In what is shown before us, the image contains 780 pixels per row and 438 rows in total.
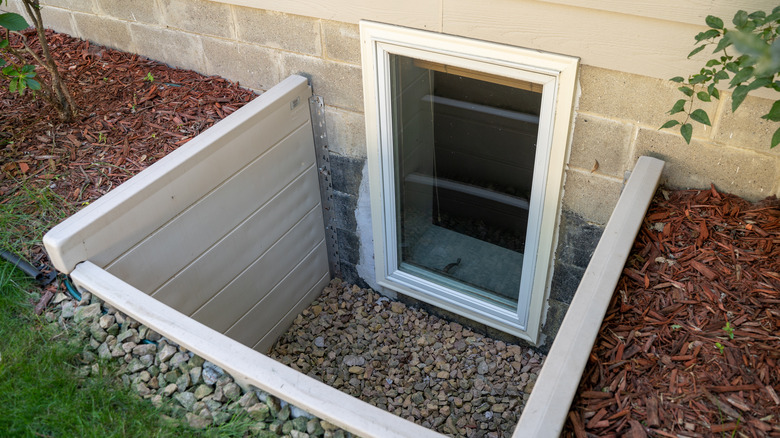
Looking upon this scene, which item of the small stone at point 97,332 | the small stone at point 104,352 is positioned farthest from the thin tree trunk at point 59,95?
the small stone at point 104,352

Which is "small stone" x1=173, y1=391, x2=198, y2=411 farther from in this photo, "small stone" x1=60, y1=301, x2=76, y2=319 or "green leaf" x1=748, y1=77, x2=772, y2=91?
"green leaf" x1=748, y1=77, x2=772, y2=91

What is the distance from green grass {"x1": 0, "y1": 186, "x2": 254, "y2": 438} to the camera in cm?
209

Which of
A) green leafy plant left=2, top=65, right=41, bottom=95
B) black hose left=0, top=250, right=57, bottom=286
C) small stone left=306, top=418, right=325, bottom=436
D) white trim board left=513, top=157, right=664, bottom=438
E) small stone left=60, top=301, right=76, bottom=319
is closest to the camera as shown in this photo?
white trim board left=513, top=157, right=664, bottom=438

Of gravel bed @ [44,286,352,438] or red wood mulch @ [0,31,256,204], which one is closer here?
gravel bed @ [44,286,352,438]

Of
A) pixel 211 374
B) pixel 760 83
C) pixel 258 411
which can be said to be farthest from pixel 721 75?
pixel 211 374

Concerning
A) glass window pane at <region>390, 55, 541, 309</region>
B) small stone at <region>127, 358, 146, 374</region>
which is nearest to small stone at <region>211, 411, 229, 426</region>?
small stone at <region>127, 358, 146, 374</region>

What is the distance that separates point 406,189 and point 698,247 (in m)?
1.78

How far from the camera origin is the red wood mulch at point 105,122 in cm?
321

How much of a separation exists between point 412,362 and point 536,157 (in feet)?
4.94

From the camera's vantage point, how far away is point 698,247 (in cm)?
239

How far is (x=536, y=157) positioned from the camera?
3.03 metres

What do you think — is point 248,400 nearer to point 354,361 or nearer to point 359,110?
point 354,361

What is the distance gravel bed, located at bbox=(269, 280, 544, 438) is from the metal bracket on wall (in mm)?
302

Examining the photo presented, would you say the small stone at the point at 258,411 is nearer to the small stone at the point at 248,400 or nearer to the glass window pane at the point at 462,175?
the small stone at the point at 248,400
